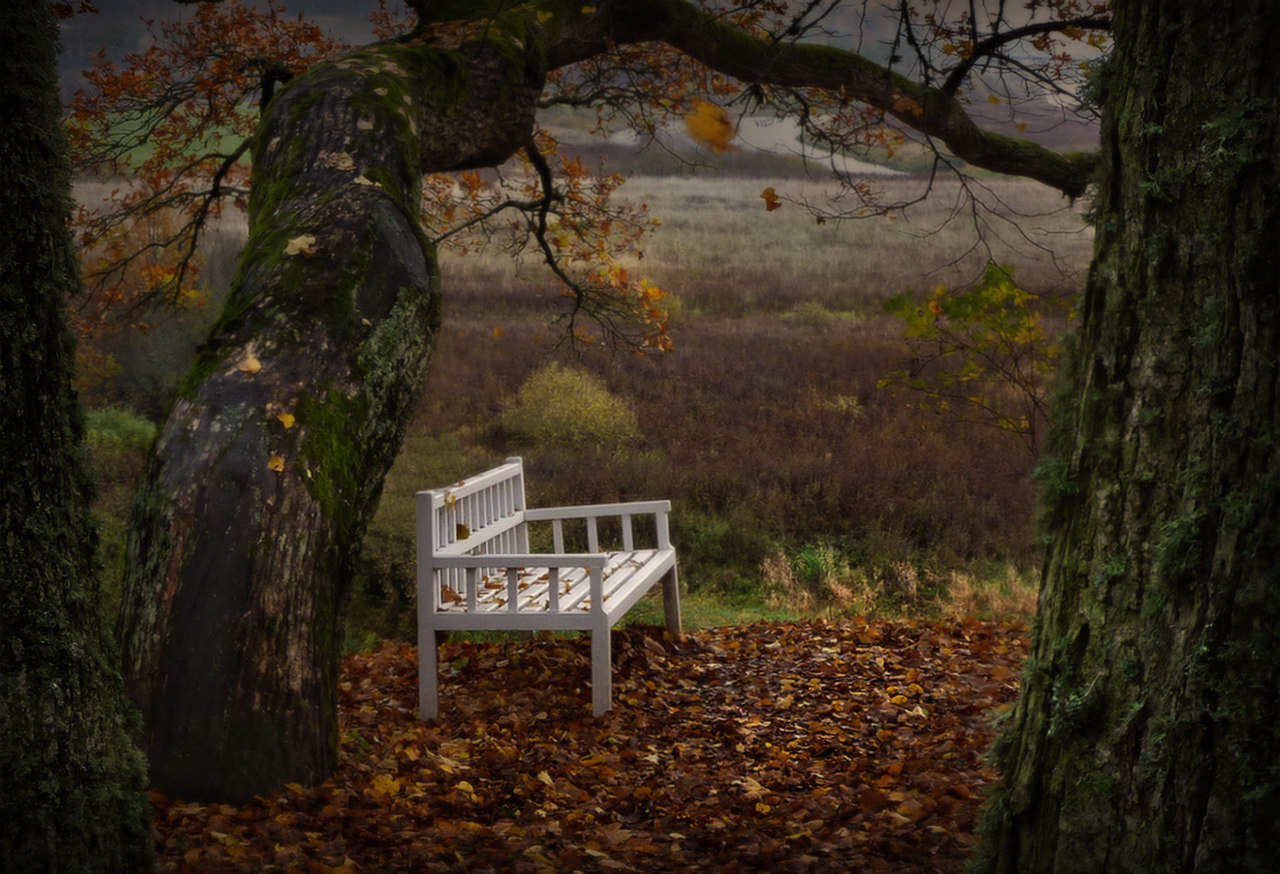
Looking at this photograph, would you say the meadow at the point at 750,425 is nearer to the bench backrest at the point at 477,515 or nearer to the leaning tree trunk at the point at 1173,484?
the bench backrest at the point at 477,515

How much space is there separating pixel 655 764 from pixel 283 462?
62.8 inches

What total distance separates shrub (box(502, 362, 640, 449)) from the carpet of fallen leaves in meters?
5.55

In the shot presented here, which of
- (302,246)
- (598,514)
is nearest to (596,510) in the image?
(598,514)

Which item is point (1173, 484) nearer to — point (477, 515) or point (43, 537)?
point (43, 537)

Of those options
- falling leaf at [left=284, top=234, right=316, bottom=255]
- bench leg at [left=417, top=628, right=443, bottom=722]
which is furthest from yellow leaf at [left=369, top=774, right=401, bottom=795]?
falling leaf at [left=284, top=234, right=316, bottom=255]

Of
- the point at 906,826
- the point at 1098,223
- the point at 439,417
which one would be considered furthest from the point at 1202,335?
the point at 439,417

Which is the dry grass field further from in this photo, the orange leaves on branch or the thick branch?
the orange leaves on branch

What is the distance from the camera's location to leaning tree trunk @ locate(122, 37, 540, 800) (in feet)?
9.62

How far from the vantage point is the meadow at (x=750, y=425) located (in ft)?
29.2

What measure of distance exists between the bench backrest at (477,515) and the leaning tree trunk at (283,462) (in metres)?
0.70

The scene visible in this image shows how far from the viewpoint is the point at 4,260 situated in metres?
1.67

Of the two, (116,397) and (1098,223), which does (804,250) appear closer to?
(116,397)

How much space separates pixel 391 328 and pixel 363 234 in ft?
1.10

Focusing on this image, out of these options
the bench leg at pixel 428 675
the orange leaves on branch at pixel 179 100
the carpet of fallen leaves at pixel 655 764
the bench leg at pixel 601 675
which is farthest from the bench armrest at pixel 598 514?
the orange leaves on branch at pixel 179 100
